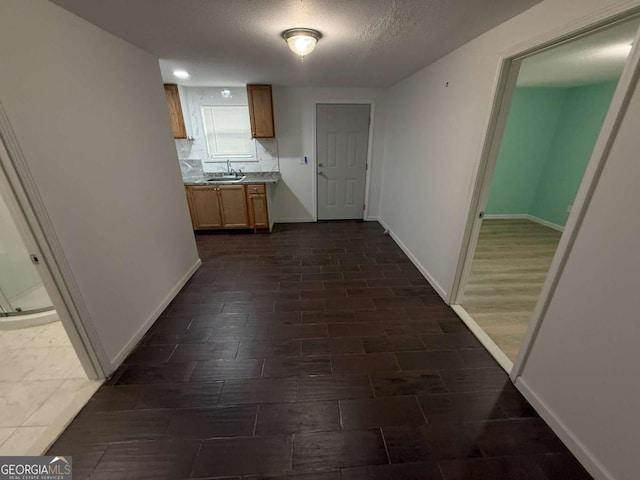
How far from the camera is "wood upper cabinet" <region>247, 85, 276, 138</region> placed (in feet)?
12.9

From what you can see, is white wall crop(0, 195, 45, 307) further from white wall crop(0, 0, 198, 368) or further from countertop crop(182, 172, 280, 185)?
countertop crop(182, 172, 280, 185)

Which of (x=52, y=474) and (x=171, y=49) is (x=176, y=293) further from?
(x=171, y=49)

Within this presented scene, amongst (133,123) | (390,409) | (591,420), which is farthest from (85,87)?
(591,420)

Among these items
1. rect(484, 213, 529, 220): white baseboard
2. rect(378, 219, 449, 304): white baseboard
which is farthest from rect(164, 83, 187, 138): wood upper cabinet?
rect(484, 213, 529, 220): white baseboard

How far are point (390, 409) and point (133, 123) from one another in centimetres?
284

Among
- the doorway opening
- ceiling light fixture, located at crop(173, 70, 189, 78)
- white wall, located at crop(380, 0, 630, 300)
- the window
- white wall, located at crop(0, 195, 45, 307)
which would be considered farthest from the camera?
the window

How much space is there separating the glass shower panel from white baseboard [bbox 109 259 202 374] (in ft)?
3.09

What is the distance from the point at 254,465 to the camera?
129cm

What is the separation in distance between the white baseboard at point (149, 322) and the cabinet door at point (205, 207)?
4.28 feet

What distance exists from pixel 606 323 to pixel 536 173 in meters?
4.69

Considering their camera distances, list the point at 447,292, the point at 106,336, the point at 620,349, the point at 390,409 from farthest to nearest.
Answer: the point at 447,292 < the point at 106,336 < the point at 390,409 < the point at 620,349

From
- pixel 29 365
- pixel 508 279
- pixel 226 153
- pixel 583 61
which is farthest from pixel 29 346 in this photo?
pixel 583 61

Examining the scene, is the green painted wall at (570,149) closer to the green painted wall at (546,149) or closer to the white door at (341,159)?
the green painted wall at (546,149)

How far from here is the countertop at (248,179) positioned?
4043 mm
